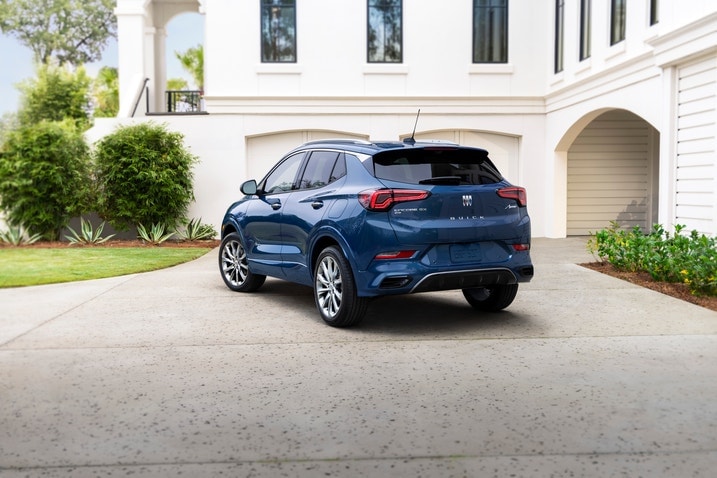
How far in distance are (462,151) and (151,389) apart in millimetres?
3597

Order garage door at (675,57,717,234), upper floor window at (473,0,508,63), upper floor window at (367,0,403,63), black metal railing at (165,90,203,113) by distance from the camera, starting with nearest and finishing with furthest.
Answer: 1. garage door at (675,57,717,234)
2. upper floor window at (367,0,403,63)
3. upper floor window at (473,0,508,63)
4. black metal railing at (165,90,203,113)

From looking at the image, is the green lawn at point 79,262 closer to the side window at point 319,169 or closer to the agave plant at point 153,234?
the agave plant at point 153,234

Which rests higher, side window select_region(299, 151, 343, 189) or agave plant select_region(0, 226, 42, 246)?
side window select_region(299, 151, 343, 189)

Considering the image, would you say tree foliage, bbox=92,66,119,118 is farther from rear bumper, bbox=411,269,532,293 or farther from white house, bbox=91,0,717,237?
rear bumper, bbox=411,269,532,293

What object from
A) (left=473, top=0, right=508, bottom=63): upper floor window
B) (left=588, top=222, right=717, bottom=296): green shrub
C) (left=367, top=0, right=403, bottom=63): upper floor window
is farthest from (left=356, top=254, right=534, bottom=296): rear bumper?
(left=473, top=0, right=508, bottom=63): upper floor window

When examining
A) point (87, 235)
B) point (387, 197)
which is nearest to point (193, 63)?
point (87, 235)

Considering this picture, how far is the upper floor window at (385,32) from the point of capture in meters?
19.1

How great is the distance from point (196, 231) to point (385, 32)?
21.7 feet

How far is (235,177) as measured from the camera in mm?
19156

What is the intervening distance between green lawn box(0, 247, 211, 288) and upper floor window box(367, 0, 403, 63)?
637 centimetres

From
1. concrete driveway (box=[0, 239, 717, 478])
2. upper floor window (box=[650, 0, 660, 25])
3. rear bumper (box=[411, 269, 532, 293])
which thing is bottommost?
concrete driveway (box=[0, 239, 717, 478])

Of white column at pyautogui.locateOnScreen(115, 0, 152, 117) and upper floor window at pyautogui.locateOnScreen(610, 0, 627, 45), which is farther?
white column at pyautogui.locateOnScreen(115, 0, 152, 117)

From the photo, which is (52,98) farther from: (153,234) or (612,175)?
(612,175)

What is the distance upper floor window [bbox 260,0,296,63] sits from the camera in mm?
19047
